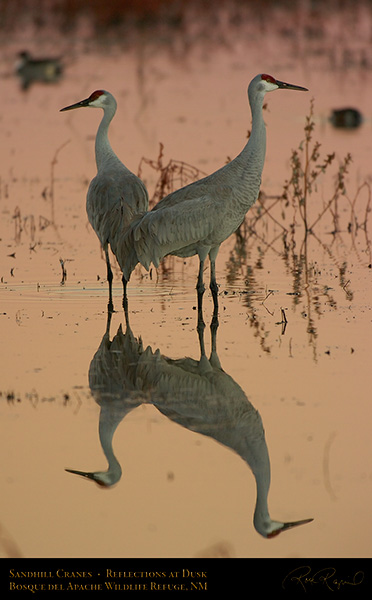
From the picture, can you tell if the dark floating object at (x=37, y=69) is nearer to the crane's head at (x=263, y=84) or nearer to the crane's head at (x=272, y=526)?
the crane's head at (x=263, y=84)

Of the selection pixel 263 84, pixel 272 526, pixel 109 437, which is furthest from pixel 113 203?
pixel 272 526

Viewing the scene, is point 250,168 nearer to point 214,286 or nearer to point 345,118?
point 214,286

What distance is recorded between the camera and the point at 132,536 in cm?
473

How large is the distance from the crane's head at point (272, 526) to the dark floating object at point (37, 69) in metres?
19.6

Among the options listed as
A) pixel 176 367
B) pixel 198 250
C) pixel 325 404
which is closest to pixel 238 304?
pixel 198 250

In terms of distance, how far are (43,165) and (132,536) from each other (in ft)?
36.3

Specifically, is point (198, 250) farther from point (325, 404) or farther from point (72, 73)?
point (72, 73)

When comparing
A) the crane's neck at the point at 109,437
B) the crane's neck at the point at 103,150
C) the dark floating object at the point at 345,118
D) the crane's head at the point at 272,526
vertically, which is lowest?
the crane's head at the point at 272,526

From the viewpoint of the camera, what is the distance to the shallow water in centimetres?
484

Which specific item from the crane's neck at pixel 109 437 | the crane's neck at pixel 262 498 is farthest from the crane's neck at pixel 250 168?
the crane's neck at pixel 262 498

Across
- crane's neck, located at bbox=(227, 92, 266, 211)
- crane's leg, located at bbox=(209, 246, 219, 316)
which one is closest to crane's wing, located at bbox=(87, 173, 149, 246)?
crane's leg, located at bbox=(209, 246, 219, 316)

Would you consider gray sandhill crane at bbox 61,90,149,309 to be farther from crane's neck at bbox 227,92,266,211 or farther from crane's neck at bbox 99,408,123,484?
crane's neck at bbox 99,408,123,484

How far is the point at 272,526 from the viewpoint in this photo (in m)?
4.74

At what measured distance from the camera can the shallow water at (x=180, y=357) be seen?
4836 mm
